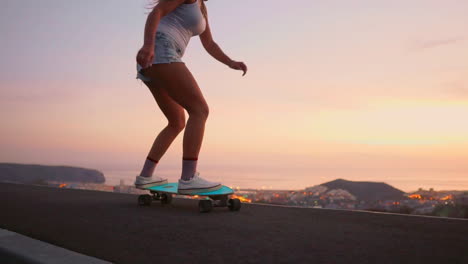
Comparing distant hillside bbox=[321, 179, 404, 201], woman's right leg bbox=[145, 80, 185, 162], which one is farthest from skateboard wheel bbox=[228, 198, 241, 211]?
distant hillside bbox=[321, 179, 404, 201]

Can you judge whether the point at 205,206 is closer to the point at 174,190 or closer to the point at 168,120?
the point at 174,190

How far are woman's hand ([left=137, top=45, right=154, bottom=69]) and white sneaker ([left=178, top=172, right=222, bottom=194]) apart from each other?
0.94 m

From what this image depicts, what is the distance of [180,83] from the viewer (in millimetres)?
3506

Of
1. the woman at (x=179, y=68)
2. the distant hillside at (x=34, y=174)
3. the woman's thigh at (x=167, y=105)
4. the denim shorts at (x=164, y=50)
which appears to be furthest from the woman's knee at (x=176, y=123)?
the distant hillside at (x=34, y=174)

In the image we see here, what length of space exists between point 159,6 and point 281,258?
2.42m

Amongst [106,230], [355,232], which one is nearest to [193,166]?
[106,230]

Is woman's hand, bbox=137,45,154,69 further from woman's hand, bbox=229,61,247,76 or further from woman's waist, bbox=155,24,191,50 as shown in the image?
woman's hand, bbox=229,61,247,76

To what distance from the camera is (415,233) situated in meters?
2.36

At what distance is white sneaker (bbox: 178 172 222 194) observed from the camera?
11.3ft

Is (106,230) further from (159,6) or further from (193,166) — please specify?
(159,6)

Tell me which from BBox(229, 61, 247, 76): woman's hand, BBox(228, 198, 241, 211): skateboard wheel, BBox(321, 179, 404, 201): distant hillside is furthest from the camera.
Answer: BBox(321, 179, 404, 201): distant hillside

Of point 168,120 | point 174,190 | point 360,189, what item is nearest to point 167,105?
point 168,120

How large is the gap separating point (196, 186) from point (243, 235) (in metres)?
1.31

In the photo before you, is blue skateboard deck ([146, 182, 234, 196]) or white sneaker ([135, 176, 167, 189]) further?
white sneaker ([135, 176, 167, 189])
